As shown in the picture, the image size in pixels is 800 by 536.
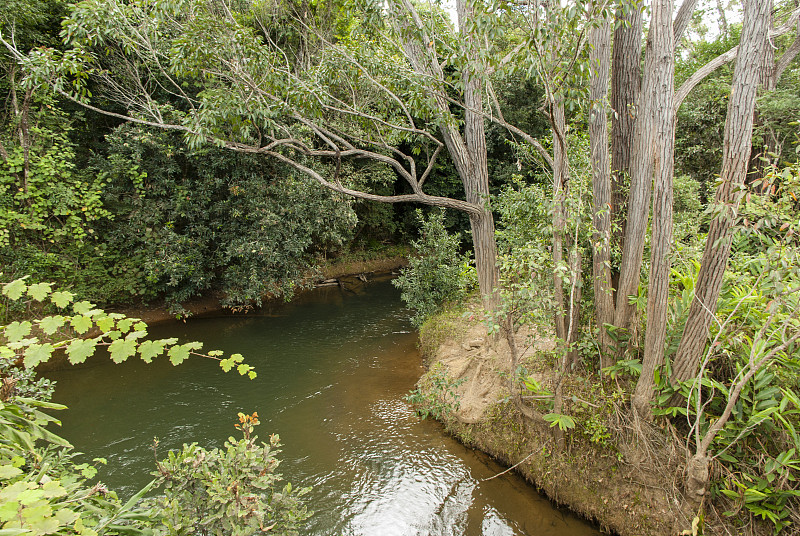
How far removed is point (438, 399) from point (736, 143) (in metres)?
4.31

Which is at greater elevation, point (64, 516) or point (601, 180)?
point (601, 180)

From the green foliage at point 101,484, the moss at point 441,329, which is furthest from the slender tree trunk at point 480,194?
the green foliage at point 101,484

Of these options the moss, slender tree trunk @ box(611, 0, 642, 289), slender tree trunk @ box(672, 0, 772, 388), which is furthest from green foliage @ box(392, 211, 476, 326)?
slender tree trunk @ box(672, 0, 772, 388)

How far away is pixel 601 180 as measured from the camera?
4.57 m

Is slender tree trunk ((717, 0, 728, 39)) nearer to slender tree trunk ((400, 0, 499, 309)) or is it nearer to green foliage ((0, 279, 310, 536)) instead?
slender tree trunk ((400, 0, 499, 309))

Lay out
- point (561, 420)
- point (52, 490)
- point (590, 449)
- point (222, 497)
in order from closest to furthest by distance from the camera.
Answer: point (52, 490) → point (222, 497) → point (561, 420) → point (590, 449)

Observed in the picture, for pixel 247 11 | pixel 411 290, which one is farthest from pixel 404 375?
pixel 247 11

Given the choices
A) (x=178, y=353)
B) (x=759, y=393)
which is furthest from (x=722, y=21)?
(x=178, y=353)

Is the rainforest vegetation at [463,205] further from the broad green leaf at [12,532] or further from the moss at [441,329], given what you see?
the moss at [441,329]

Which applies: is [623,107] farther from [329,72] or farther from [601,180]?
[329,72]

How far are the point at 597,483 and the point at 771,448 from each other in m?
1.42

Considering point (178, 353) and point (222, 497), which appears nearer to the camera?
point (178, 353)

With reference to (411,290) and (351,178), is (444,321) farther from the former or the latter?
(351,178)

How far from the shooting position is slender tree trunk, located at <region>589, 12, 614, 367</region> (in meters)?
4.41
